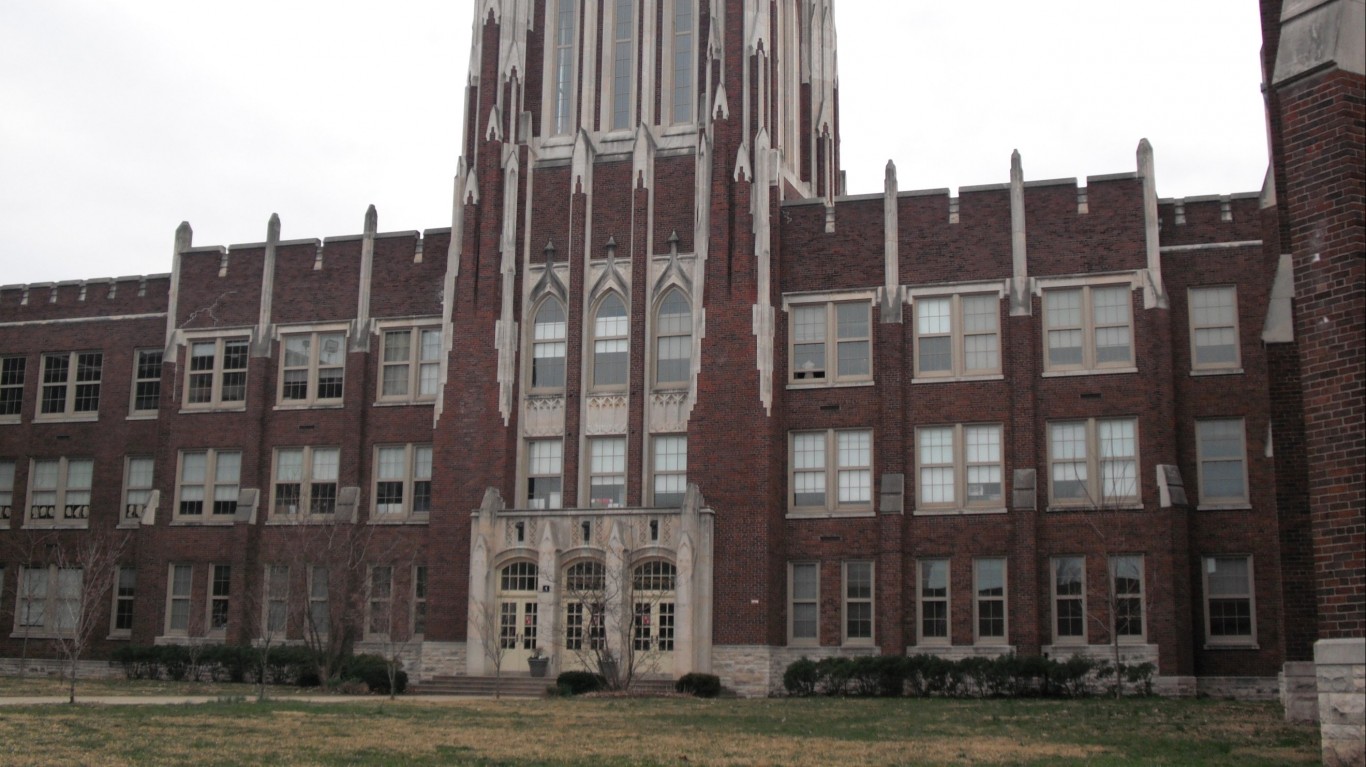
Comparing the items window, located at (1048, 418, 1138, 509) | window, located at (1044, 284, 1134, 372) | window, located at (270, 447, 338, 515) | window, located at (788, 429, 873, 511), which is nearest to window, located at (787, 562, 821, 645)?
window, located at (788, 429, 873, 511)

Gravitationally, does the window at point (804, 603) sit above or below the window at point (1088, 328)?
below

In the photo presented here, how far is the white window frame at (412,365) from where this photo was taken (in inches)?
1631

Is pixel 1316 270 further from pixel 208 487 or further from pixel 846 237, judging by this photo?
pixel 208 487

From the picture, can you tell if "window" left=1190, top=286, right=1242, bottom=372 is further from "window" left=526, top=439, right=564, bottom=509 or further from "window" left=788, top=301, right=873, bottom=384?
"window" left=526, top=439, right=564, bottom=509

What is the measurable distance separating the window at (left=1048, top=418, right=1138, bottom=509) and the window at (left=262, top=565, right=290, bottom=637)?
21.0m

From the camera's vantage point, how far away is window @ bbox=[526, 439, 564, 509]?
126 feet

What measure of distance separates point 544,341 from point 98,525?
628 inches

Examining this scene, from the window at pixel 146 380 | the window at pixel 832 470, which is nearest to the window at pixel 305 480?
the window at pixel 146 380

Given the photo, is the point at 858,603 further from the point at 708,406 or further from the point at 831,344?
the point at 831,344

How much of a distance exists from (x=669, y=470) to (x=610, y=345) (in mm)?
3780

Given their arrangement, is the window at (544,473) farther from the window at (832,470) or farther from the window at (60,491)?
the window at (60,491)

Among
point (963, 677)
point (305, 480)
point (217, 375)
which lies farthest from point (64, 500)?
point (963, 677)

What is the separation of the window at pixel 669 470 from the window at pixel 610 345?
2.07 m

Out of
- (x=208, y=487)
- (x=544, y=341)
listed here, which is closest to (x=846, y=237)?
(x=544, y=341)
